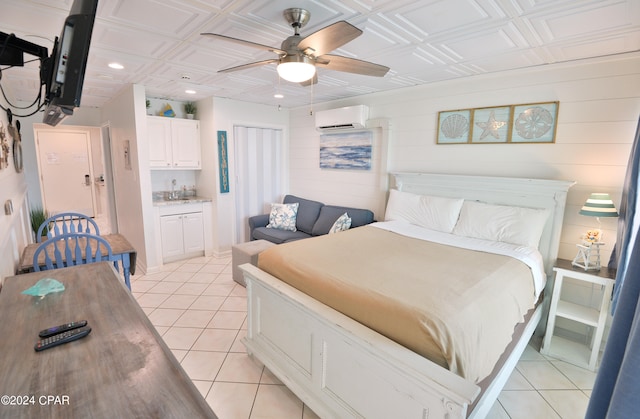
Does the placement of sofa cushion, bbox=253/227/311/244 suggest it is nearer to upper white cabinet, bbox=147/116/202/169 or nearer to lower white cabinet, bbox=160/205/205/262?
lower white cabinet, bbox=160/205/205/262

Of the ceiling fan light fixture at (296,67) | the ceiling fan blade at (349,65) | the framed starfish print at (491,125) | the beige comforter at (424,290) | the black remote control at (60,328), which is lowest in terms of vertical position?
the beige comforter at (424,290)

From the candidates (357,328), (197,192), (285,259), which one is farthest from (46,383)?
(197,192)

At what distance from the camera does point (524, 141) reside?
2850mm

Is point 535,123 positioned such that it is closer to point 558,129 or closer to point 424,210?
point 558,129

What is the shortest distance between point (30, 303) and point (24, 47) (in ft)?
4.28

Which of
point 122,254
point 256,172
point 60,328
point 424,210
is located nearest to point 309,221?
point 256,172

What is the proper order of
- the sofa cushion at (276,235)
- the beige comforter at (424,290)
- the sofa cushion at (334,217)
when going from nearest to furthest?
the beige comforter at (424,290)
the sofa cushion at (334,217)
the sofa cushion at (276,235)

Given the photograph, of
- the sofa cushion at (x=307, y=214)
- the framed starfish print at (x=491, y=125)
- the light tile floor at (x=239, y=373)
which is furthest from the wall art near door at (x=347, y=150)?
the light tile floor at (x=239, y=373)

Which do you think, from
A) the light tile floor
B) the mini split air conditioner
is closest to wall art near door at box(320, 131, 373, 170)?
the mini split air conditioner

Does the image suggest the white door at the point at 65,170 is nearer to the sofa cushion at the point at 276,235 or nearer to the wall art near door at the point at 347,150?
the sofa cushion at the point at 276,235

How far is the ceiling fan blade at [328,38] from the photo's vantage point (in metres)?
1.50

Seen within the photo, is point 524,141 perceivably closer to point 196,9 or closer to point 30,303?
point 196,9

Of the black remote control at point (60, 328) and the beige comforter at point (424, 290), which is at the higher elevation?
the black remote control at point (60, 328)

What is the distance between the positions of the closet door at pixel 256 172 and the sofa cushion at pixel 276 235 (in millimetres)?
608
